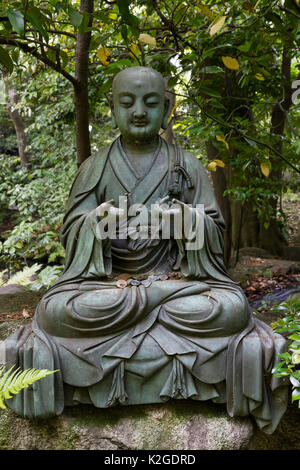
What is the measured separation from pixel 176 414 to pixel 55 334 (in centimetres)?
86

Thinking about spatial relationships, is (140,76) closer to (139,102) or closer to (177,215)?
(139,102)

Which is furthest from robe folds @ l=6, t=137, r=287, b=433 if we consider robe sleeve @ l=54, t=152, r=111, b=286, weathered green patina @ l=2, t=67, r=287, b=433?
robe sleeve @ l=54, t=152, r=111, b=286

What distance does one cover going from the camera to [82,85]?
14.0 feet

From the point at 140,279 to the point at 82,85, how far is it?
7.08ft

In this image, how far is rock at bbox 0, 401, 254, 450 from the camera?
2.59 meters

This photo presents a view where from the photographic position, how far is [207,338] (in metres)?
2.71

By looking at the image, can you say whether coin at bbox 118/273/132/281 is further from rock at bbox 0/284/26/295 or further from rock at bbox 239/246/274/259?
rock at bbox 239/246/274/259

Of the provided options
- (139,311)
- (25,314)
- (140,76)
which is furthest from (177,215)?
(25,314)

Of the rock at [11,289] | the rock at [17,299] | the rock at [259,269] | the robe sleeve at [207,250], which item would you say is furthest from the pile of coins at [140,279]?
the rock at [259,269]

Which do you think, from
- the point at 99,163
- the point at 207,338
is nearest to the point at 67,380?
the point at 207,338

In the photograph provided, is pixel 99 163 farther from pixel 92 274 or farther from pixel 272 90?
pixel 272 90

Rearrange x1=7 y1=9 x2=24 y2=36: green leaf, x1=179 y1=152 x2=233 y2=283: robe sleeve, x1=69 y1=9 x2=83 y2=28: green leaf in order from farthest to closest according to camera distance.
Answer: x1=179 y1=152 x2=233 y2=283: robe sleeve < x1=69 y1=9 x2=83 y2=28: green leaf < x1=7 y1=9 x2=24 y2=36: green leaf

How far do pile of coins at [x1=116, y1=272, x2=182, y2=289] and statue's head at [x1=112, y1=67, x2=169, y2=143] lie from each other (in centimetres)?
105
